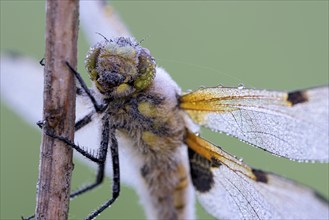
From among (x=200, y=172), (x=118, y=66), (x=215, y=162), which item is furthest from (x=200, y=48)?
(x=118, y=66)

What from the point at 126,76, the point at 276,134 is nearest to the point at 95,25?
the point at 126,76

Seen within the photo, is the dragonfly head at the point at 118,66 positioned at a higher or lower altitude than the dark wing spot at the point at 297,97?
higher

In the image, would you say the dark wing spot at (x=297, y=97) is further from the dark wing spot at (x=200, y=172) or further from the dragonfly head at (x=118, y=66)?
the dragonfly head at (x=118, y=66)

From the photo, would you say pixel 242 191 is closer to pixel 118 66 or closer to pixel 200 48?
pixel 118 66

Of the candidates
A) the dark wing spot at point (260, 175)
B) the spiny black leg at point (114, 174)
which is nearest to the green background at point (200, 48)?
the dark wing spot at point (260, 175)

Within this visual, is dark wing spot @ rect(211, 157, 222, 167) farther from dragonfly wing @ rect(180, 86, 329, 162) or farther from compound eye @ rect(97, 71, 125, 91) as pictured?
compound eye @ rect(97, 71, 125, 91)

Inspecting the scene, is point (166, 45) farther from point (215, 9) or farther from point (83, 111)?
point (83, 111)
